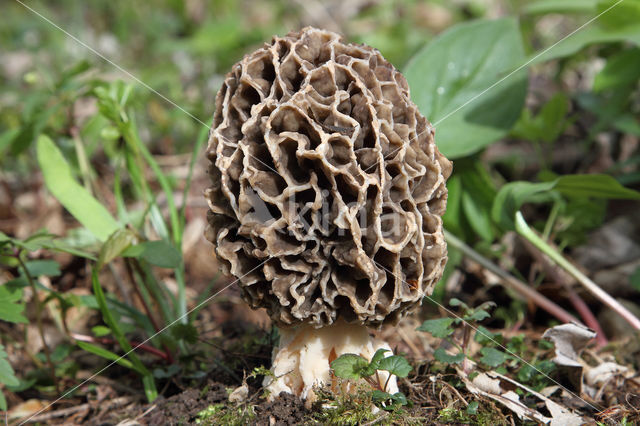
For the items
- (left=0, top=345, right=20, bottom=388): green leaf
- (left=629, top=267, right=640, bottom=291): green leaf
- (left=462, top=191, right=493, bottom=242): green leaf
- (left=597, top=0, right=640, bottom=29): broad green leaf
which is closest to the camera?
(left=0, top=345, right=20, bottom=388): green leaf

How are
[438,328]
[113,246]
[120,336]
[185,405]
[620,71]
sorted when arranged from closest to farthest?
[438,328]
[113,246]
[185,405]
[120,336]
[620,71]

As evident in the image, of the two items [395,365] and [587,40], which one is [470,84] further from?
[395,365]

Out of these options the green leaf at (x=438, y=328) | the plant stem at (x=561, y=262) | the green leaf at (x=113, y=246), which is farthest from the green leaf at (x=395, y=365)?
the green leaf at (x=113, y=246)

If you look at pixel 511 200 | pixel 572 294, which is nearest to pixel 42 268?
pixel 511 200

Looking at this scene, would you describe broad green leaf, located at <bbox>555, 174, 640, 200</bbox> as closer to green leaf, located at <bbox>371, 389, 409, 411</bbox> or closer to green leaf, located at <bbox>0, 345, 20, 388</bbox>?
green leaf, located at <bbox>371, 389, 409, 411</bbox>

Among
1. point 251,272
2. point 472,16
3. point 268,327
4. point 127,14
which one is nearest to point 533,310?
point 268,327

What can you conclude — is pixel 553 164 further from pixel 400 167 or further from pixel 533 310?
pixel 400 167

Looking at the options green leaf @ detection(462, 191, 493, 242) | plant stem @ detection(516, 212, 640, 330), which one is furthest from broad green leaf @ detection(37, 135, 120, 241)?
green leaf @ detection(462, 191, 493, 242)
